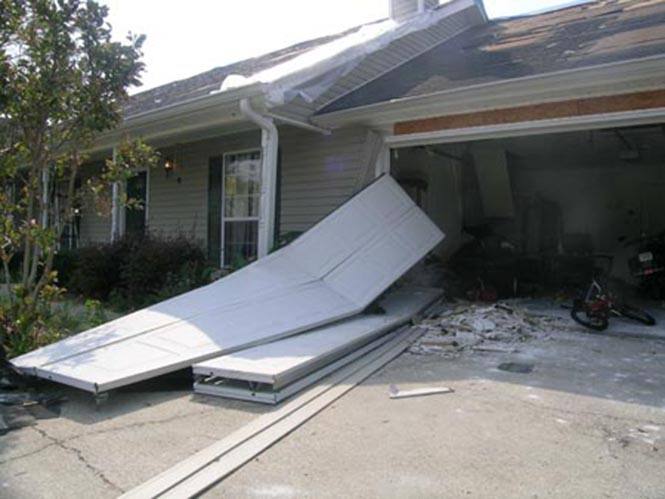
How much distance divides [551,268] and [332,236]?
476 cm

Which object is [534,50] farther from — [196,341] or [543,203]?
[196,341]

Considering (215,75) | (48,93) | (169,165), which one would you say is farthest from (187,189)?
(48,93)

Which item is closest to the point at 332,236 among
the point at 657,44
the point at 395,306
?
the point at 395,306

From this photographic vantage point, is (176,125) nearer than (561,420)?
No

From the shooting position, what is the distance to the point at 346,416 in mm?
3717

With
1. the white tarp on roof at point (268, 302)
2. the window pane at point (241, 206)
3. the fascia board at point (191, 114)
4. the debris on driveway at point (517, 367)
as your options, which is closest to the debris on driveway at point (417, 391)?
the debris on driveway at point (517, 367)

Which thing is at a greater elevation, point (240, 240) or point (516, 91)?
point (516, 91)

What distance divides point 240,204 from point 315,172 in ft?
5.45

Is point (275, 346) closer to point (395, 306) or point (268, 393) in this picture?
point (268, 393)

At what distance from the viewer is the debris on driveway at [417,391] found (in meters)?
4.12

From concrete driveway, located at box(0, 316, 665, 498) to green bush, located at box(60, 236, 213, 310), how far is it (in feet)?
11.9

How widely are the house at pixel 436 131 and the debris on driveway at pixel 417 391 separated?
12.4 feet

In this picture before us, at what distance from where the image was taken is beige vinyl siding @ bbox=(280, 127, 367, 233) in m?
8.36

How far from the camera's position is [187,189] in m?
10.8
